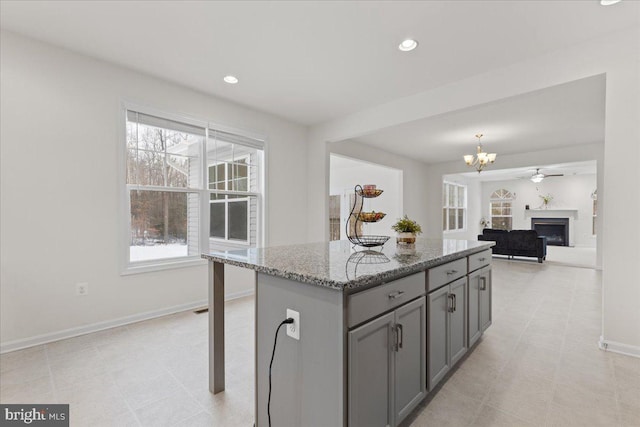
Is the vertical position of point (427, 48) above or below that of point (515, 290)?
above

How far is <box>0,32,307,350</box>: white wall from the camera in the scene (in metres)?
2.53

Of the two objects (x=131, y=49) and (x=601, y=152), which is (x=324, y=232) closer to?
(x=131, y=49)

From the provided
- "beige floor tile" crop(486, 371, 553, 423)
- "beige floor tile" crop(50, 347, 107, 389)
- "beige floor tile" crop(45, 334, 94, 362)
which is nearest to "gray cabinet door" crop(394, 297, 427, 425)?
"beige floor tile" crop(486, 371, 553, 423)

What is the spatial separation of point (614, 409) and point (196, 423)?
2.42 m

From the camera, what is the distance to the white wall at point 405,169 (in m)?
5.88

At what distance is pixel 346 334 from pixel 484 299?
79.8 inches

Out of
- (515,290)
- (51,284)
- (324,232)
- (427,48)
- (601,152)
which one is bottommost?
(515,290)

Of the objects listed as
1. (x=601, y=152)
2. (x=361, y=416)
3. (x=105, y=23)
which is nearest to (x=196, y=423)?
(x=361, y=416)

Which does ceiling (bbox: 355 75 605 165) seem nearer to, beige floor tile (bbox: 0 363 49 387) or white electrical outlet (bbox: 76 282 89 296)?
white electrical outlet (bbox: 76 282 89 296)

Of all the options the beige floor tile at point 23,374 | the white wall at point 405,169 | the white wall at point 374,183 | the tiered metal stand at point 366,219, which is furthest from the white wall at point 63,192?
the white wall at point 374,183

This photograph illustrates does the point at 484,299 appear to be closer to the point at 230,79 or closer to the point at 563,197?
the point at 230,79

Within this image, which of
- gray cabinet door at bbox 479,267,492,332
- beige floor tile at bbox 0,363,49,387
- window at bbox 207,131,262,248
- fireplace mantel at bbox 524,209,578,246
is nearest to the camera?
beige floor tile at bbox 0,363,49,387

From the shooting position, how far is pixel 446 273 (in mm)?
1956

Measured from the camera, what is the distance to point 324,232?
4.88 m
